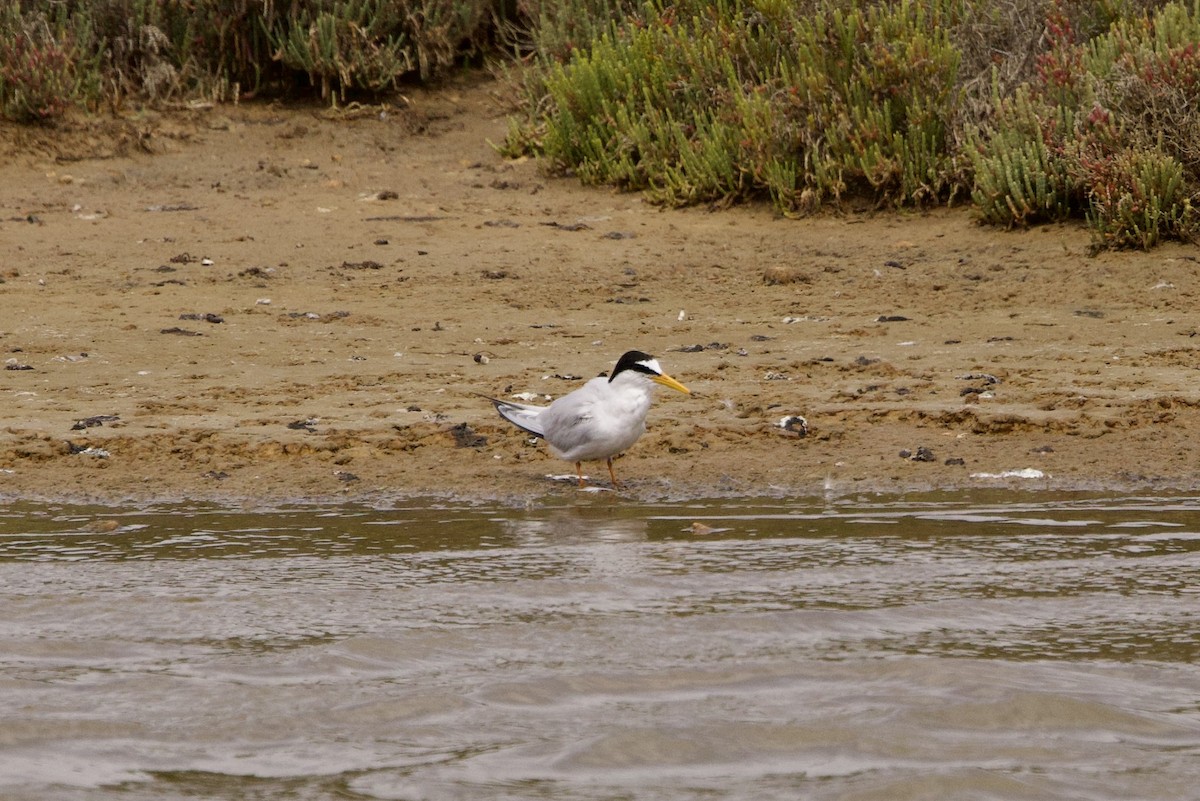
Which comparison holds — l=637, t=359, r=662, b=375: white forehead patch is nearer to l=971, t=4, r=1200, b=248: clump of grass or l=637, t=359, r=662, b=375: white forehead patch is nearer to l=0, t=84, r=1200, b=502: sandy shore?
l=0, t=84, r=1200, b=502: sandy shore

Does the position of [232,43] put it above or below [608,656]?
above

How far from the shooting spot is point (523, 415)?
7.77 metres

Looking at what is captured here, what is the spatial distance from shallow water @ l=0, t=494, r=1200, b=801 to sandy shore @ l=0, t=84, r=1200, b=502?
2.88ft

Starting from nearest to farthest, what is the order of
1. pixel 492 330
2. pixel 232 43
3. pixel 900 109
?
1. pixel 492 330
2. pixel 900 109
3. pixel 232 43

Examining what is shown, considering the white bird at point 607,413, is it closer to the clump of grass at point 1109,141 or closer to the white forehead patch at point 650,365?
the white forehead patch at point 650,365

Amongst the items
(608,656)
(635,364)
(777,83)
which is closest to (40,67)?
(777,83)

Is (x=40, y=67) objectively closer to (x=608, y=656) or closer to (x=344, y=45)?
(x=344, y=45)

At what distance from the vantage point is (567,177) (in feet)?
43.9

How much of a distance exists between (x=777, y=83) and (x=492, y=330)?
4004mm

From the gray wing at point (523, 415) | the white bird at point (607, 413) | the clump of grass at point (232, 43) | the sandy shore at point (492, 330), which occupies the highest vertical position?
the clump of grass at point (232, 43)

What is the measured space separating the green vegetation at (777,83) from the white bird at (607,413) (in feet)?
15.5

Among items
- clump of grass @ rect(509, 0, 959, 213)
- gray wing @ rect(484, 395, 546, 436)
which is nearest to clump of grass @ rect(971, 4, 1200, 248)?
clump of grass @ rect(509, 0, 959, 213)

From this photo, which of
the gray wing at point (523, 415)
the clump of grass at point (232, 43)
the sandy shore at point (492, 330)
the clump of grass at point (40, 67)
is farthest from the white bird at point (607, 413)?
the clump of grass at point (232, 43)

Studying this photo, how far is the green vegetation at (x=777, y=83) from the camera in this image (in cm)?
1111
